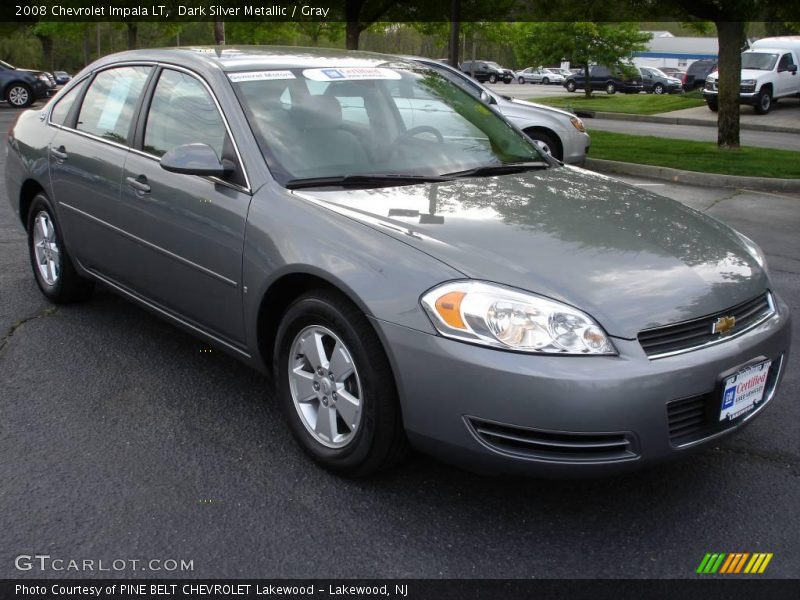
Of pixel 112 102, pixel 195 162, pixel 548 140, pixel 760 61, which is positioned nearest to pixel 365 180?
pixel 195 162

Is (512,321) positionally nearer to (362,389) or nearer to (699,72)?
(362,389)

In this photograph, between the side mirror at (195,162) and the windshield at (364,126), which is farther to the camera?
the windshield at (364,126)

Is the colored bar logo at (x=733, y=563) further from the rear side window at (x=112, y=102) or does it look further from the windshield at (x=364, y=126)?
the rear side window at (x=112, y=102)

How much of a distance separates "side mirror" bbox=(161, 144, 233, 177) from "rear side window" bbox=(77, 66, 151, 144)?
0.95 m

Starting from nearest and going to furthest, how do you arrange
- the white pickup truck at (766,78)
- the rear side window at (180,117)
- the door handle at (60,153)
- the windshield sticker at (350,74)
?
the rear side window at (180,117)
the windshield sticker at (350,74)
the door handle at (60,153)
the white pickup truck at (766,78)

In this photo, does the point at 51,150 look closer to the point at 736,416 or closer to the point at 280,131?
the point at 280,131

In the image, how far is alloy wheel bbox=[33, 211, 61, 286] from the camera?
5232mm

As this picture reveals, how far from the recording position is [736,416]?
9.82 feet

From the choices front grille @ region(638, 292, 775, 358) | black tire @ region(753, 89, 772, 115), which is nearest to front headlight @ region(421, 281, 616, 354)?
front grille @ region(638, 292, 775, 358)

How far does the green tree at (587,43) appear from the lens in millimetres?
35938

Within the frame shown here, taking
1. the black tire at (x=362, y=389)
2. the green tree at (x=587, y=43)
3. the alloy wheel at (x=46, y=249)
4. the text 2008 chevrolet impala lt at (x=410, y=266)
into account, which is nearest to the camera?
the text 2008 chevrolet impala lt at (x=410, y=266)

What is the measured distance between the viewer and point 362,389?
303 centimetres

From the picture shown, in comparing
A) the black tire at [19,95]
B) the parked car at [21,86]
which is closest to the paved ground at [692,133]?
the parked car at [21,86]

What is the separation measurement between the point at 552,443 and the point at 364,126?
6.12ft
